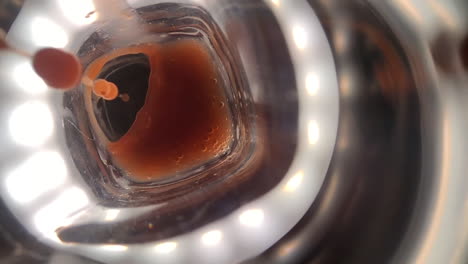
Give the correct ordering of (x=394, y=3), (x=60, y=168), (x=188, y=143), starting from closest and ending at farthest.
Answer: (x=394, y=3)
(x=60, y=168)
(x=188, y=143)

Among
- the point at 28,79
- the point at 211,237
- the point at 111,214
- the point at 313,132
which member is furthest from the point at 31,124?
the point at 313,132

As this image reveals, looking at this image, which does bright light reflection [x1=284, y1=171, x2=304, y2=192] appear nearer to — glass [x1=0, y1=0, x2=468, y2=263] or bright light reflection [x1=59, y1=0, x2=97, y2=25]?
glass [x1=0, y1=0, x2=468, y2=263]

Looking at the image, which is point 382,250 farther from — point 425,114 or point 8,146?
point 8,146

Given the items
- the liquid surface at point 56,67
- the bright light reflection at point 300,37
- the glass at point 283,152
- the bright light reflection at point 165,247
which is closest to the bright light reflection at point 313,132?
the glass at point 283,152

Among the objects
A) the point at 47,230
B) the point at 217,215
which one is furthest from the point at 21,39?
the point at 217,215

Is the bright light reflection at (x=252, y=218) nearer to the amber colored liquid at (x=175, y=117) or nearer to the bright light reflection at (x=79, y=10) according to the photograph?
the amber colored liquid at (x=175, y=117)

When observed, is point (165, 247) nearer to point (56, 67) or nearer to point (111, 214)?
point (111, 214)

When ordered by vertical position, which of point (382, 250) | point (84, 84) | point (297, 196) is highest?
point (84, 84)
